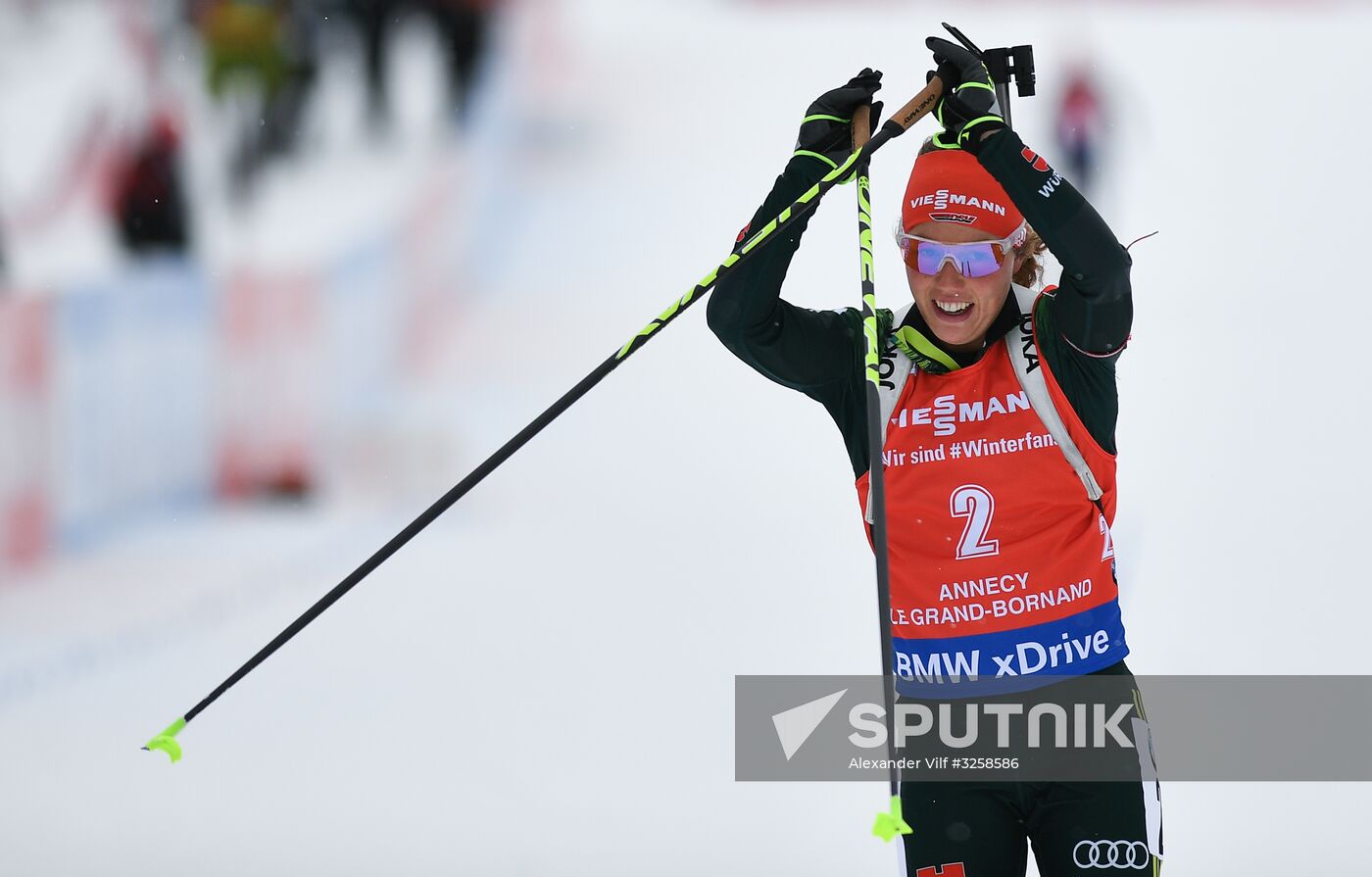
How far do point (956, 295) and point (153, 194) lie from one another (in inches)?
264

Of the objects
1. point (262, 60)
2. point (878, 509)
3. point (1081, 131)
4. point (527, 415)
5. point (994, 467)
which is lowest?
point (878, 509)

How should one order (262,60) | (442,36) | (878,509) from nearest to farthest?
1. (878,509)
2. (262,60)
3. (442,36)

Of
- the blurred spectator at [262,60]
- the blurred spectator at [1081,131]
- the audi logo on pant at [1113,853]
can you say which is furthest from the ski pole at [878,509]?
the blurred spectator at [262,60]

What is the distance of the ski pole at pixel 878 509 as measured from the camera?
6.59ft

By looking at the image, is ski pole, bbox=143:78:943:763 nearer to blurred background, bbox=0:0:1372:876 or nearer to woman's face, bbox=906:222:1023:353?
woman's face, bbox=906:222:1023:353

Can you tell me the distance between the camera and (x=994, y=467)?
239cm

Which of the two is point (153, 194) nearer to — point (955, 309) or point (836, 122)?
point (836, 122)

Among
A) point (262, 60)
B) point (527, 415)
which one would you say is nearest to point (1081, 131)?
point (527, 415)

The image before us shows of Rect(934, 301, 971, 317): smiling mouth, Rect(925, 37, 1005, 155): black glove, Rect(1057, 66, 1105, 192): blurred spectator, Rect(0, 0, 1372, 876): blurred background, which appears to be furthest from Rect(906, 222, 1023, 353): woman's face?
Rect(1057, 66, 1105, 192): blurred spectator

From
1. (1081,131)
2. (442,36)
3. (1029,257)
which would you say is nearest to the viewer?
(1029,257)

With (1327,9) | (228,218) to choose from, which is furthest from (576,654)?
(1327,9)

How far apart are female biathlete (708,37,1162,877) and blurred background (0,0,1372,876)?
144 cm

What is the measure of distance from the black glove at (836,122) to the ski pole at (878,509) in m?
0.12

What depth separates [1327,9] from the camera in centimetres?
1007
